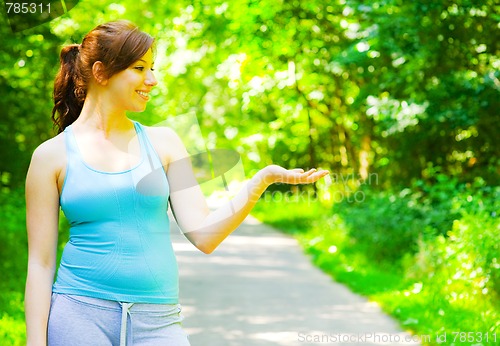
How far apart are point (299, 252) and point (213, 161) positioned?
14.3 metres

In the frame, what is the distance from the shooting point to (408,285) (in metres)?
10.5

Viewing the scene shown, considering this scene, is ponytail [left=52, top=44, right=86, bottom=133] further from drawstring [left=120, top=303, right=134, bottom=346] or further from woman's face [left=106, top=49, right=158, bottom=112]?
drawstring [left=120, top=303, right=134, bottom=346]

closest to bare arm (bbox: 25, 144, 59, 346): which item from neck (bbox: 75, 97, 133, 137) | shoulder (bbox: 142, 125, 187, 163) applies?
neck (bbox: 75, 97, 133, 137)

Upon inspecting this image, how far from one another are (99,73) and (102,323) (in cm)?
70

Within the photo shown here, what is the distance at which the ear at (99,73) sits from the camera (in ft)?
8.12

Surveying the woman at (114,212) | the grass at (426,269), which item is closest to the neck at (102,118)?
the woman at (114,212)

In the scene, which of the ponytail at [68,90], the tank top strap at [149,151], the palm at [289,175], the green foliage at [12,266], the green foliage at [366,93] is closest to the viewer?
the palm at [289,175]

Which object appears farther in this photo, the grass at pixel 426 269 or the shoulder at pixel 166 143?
the grass at pixel 426 269

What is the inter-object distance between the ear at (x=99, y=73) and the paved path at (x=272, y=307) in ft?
18.1

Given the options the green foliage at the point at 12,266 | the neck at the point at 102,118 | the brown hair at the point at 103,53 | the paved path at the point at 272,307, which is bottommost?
the paved path at the point at 272,307

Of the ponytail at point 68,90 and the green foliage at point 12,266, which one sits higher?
the ponytail at point 68,90

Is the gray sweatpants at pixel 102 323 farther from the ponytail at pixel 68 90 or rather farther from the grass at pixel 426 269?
the grass at pixel 426 269

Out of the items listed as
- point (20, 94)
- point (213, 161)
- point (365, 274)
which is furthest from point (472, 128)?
point (213, 161)

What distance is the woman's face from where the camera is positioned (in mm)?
2471
